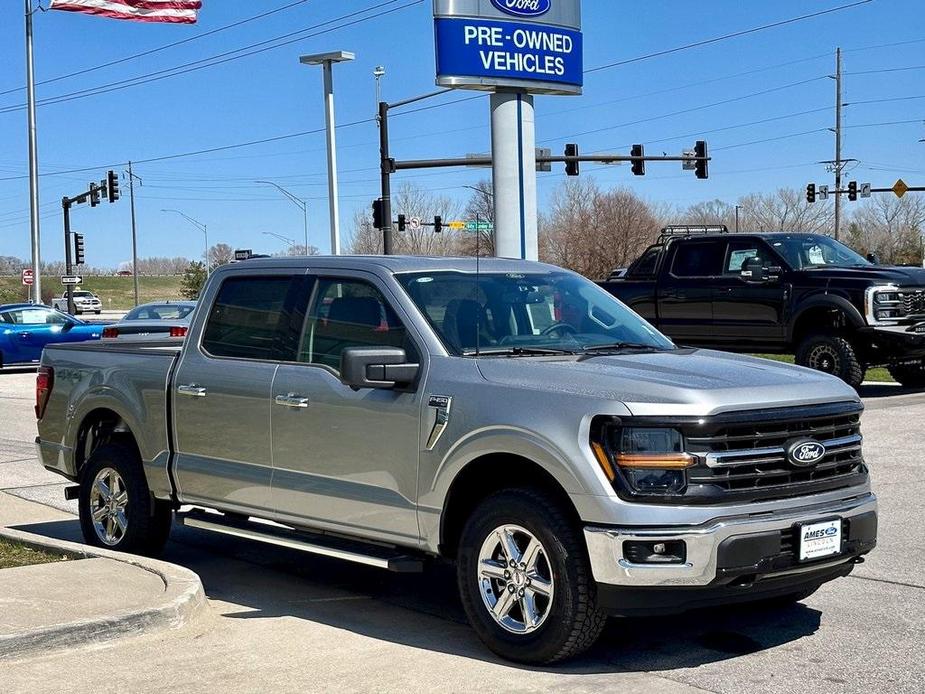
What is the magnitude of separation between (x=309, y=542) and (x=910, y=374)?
13459 mm

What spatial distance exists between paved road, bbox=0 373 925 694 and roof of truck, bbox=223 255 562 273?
190cm

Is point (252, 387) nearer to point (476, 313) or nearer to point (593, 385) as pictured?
point (476, 313)

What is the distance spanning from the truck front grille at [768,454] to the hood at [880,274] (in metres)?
11.2

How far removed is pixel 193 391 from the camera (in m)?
7.53

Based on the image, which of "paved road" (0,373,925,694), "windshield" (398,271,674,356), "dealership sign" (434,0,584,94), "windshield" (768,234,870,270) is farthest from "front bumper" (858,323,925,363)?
"windshield" (398,271,674,356)

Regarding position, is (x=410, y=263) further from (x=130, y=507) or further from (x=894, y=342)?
(x=894, y=342)

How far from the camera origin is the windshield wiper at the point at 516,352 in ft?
21.0

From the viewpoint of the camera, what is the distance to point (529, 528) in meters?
5.72

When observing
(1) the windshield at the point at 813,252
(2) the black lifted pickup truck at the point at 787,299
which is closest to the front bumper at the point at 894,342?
(2) the black lifted pickup truck at the point at 787,299

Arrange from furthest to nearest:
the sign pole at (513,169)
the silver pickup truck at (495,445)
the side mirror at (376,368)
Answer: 1. the sign pole at (513,169)
2. the side mirror at (376,368)
3. the silver pickup truck at (495,445)

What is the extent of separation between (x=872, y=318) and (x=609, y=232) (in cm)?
6723

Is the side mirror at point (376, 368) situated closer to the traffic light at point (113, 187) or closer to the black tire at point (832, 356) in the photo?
the black tire at point (832, 356)

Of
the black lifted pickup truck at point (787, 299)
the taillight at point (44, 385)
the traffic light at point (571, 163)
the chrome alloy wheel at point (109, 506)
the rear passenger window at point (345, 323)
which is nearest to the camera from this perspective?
the rear passenger window at point (345, 323)

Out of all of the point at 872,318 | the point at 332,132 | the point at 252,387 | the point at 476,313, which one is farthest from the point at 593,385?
the point at 332,132
